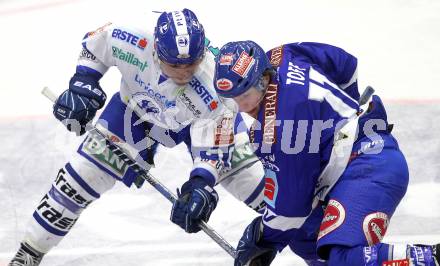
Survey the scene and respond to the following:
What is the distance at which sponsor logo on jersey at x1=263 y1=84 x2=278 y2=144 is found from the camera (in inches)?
159

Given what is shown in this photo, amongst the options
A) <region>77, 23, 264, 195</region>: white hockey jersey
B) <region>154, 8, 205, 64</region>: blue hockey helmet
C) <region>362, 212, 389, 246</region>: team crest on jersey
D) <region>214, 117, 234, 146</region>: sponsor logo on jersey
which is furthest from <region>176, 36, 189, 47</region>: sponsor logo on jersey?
<region>362, 212, 389, 246</region>: team crest on jersey

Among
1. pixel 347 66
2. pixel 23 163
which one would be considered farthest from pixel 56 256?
pixel 347 66

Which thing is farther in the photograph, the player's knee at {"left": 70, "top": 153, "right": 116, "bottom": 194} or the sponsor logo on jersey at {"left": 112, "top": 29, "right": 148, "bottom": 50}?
the player's knee at {"left": 70, "top": 153, "right": 116, "bottom": 194}

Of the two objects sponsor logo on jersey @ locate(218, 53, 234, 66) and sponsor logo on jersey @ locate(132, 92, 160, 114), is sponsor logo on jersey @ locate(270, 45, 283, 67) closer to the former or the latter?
sponsor logo on jersey @ locate(218, 53, 234, 66)

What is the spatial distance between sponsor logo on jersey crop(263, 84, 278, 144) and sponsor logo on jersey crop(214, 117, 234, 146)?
0.88 meters

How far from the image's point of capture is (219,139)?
4.93 m

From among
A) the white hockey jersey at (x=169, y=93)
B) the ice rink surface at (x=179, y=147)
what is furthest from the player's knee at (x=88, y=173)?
the ice rink surface at (x=179, y=147)

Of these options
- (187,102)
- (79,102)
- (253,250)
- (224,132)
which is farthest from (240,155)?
(79,102)

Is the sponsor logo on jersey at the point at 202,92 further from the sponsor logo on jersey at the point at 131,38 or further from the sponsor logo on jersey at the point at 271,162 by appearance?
the sponsor logo on jersey at the point at 271,162


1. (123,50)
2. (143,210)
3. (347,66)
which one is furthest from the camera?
(143,210)

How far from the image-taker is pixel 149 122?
534 cm

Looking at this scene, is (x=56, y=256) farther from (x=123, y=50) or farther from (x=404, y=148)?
(x=404, y=148)

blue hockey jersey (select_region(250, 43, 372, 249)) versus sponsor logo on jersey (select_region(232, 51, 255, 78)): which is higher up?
sponsor logo on jersey (select_region(232, 51, 255, 78))

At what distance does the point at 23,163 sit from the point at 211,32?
7.31 feet
